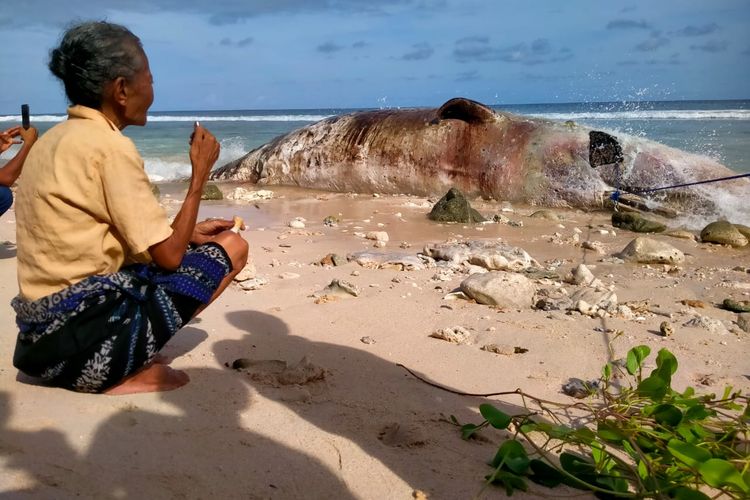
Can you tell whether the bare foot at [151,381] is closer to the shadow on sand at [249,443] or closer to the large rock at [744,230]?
A: the shadow on sand at [249,443]

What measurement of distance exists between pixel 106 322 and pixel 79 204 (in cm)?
40

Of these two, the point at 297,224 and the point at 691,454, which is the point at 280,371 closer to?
the point at 691,454

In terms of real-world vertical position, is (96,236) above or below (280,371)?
above

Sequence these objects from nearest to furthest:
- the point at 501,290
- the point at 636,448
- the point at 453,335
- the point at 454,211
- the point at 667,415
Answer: the point at 636,448 → the point at 667,415 → the point at 453,335 → the point at 501,290 → the point at 454,211

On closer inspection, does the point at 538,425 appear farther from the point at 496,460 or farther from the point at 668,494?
the point at 668,494

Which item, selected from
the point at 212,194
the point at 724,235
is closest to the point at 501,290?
the point at 724,235

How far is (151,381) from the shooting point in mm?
2312

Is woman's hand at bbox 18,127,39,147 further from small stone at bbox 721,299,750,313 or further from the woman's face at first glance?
small stone at bbox 721,299,750,313

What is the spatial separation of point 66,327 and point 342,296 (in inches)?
70.3

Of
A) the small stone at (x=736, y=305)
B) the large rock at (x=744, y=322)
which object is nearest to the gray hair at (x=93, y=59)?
the large rock at (x=744, y=322)

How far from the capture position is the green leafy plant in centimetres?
169

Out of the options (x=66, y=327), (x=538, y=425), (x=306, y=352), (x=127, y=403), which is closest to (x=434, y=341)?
(x=306, y=352)

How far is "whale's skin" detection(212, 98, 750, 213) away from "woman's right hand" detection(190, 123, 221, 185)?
236 inches

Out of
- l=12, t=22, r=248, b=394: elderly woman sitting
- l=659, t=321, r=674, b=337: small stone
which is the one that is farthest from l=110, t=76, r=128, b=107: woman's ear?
l=659, t=321, r=674, b=337: small stone
